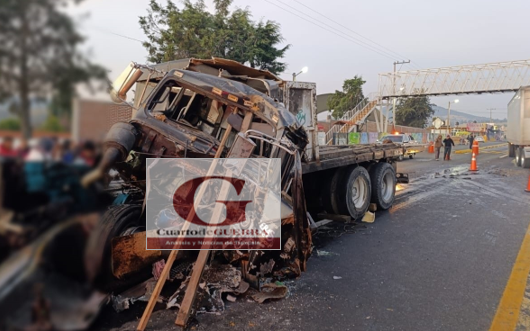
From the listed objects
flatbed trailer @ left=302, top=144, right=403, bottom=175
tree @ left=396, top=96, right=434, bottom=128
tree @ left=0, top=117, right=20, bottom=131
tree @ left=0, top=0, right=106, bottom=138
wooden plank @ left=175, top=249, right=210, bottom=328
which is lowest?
wooden plank @ left=175, top=249, right=210, bottom=328

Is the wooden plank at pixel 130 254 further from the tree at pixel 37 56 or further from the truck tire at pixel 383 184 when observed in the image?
the truck tire at pixel 383 184

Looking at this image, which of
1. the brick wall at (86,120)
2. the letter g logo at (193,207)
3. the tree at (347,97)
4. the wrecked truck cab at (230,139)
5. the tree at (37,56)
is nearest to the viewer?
the tree at (37,56)

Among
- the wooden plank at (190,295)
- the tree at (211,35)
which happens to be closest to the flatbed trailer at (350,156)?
the wooden plank at (190,295)

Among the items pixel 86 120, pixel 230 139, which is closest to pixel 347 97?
pixel 230 139

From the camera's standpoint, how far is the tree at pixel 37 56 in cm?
70

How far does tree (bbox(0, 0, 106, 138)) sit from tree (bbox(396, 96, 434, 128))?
57455 mm

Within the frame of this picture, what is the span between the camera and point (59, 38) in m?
0.76

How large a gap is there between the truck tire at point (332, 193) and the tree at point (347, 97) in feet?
103

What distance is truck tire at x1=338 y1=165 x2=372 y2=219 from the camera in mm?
6539

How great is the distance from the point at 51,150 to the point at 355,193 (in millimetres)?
6768

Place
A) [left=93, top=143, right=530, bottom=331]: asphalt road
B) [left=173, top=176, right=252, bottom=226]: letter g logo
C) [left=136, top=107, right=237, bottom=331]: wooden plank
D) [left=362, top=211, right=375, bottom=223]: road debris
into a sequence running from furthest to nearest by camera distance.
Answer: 1. [left=362, top=211, right=375, bottom=223]: road debris
2. [left=173, top=176, right=252, bottom=226]: letter g logo
3. [left=93, top=143, right=530, bottom=331]: asphalt road
4. [left=136, top=107, right=237, bottom=331]: wooden plank

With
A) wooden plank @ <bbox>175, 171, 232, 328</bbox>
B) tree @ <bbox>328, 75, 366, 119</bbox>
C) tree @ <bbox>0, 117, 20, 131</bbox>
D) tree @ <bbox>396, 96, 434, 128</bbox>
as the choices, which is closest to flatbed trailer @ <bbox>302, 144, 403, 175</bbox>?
wooden plank @ <bbox>175, 171, 232, 328</bbox>

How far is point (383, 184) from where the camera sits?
8055 millimetres

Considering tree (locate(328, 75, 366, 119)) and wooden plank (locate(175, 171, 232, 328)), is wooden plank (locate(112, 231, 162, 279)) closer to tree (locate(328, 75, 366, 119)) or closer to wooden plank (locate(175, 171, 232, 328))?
wooden plank (locate(175, 171, 232, 328))
